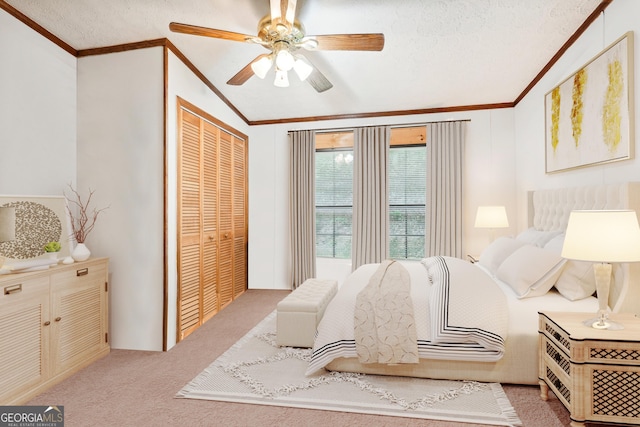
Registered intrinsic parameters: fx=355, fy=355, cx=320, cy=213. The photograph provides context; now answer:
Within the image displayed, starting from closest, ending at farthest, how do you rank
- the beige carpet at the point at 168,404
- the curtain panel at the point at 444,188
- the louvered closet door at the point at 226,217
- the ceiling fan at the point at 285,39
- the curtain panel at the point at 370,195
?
the beige carpet at the point at 168,404 < the ceiling fan at the point at 285,39 < the louvered closet door at the point at 226,217 < the curtain panel at the point at 444,188 < the curtain panel at the point at 370,195

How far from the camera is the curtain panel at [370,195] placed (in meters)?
4.81

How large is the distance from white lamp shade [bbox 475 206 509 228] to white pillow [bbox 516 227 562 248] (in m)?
0.39

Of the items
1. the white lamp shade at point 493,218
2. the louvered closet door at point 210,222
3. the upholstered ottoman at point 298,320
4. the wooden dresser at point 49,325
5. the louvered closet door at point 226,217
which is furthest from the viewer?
the louvered closet door at point 226,217

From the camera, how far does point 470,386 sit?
2328 mm

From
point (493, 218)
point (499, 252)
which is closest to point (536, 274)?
point (499, 252)

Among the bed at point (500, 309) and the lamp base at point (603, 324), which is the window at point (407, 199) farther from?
the lamp base at point (603, 324)

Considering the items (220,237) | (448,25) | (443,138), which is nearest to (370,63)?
(448,25)

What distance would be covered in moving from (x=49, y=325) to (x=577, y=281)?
367cm

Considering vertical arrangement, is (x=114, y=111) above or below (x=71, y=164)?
above

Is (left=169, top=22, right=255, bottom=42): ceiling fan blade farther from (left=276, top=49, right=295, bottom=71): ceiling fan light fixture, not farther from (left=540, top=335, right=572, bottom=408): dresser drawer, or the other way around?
(left=540, top=335, right=572, bottom=408): dresser drawer

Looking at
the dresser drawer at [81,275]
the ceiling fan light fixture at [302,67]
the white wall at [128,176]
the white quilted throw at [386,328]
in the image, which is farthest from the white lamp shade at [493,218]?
Result: the dresser drawer at [81,275]

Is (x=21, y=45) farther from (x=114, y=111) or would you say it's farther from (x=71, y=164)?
(x=71, y=164)

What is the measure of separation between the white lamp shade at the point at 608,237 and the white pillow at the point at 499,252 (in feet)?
4.59

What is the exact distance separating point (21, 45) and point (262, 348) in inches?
116
